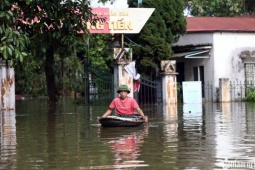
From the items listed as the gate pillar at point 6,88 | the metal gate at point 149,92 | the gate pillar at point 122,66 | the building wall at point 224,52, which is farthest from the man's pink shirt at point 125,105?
the building wall at point 224,52

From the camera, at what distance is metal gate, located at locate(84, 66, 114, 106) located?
34.3 metres

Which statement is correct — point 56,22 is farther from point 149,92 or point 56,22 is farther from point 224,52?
point 224,52

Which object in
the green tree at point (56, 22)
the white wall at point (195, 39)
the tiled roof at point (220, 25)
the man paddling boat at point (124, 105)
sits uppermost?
the tiled roof at point (220, 25)

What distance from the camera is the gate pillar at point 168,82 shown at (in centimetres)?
3431

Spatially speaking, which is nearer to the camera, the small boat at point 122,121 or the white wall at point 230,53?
the small boat at point 122,121

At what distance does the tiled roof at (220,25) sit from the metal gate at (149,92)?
5.57 metres

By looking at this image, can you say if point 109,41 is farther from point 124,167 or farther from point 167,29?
point 124,167

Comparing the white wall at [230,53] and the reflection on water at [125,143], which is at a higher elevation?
the white wall at [230,53]


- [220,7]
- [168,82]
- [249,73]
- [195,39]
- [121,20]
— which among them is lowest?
[168,82]

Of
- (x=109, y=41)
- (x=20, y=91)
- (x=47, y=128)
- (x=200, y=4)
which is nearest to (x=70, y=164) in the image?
(x=47, y=128)

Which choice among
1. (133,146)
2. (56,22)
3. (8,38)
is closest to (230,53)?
(56,22)

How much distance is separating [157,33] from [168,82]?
11.1 ft

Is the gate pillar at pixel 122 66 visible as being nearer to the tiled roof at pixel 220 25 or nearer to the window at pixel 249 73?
the tiled roof at pixel 220 25

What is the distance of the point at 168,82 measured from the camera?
3453 centimetres
